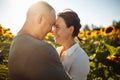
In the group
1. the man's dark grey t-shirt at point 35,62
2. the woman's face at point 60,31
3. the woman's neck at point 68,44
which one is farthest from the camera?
the woman's neck at point 68,44

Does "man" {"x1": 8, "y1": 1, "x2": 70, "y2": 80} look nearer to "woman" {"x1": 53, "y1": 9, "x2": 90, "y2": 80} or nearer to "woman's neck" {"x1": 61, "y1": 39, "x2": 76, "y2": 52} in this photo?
"woman" {"x1": 53, "y1": 9, "x2": 90, "y2": 80}

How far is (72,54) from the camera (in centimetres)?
433

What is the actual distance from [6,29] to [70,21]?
4070 mm

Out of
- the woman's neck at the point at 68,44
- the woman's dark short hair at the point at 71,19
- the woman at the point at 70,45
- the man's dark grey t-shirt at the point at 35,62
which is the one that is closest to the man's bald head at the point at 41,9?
the man's dark grey t-shirt at the point at 35,62

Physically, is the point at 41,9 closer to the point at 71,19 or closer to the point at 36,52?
the point at 36,52

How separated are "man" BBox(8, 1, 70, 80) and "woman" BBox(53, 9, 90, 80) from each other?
61.0 inches

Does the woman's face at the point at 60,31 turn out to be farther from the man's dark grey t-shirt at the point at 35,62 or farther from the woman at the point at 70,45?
the man's dark grey t-shirt at the point at 35,62

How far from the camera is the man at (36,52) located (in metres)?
2.24

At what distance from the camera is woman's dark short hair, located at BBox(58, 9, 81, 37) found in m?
4.17

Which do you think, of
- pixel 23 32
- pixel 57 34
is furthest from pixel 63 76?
pixel 57 34

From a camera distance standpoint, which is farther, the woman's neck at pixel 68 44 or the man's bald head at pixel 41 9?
the woman's neck at pixel 68 44

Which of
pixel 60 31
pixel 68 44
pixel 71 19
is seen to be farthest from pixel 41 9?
pixel 68 44

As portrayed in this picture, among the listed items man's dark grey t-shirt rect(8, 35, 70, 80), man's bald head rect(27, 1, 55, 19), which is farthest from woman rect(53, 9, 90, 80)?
man's dark grey t-shirt rect(8, 35, 70, 80)

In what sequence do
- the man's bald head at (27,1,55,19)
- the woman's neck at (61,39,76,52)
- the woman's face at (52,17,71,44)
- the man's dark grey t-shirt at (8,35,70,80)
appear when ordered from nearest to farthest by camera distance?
the man's dark grey t-shirt at (8,35,70,80) → the man's bald head at (27,1,55,19) → the woman's face at (52,17,71,44) → the woman's neck at (61,39,76,52)
